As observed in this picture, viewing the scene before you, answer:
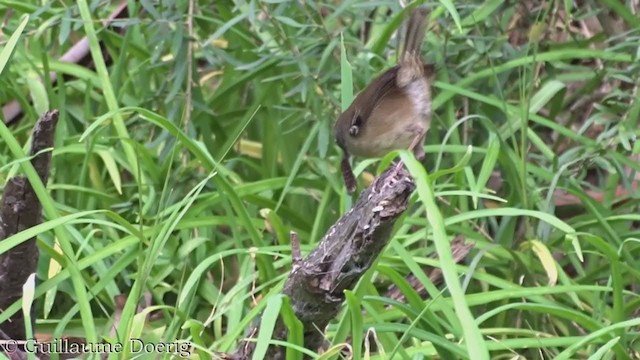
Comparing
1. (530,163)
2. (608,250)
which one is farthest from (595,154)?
(608,250)

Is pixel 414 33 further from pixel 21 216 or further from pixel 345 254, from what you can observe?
pixel 21 216

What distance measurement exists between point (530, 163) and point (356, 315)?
43.8 inches

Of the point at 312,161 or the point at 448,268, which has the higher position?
the point at 448,268

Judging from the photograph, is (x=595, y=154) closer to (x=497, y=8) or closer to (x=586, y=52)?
(x=586, y=52)

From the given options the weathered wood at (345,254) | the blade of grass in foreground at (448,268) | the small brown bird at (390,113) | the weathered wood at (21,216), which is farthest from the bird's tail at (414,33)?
the weathered wood at (21,216)

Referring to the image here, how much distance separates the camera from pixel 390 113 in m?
2.02

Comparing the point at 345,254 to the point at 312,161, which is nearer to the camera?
the point at 345,254

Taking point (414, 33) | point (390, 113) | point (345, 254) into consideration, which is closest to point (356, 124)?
point (390, 113)

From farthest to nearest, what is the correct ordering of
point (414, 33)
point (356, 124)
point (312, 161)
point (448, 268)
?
point (312, 161) < point (414, 33) < point (356, 124) < point (448, 268)

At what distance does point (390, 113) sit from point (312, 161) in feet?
2.39

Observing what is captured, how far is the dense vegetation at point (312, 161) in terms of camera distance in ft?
7.20

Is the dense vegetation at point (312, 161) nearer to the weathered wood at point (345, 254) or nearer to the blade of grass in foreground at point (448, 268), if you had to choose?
the weathered wood at point (345, 254)

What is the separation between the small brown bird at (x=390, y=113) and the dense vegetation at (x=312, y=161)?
0.29ft

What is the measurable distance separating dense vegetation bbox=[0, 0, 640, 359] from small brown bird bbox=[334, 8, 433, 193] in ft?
0.29
